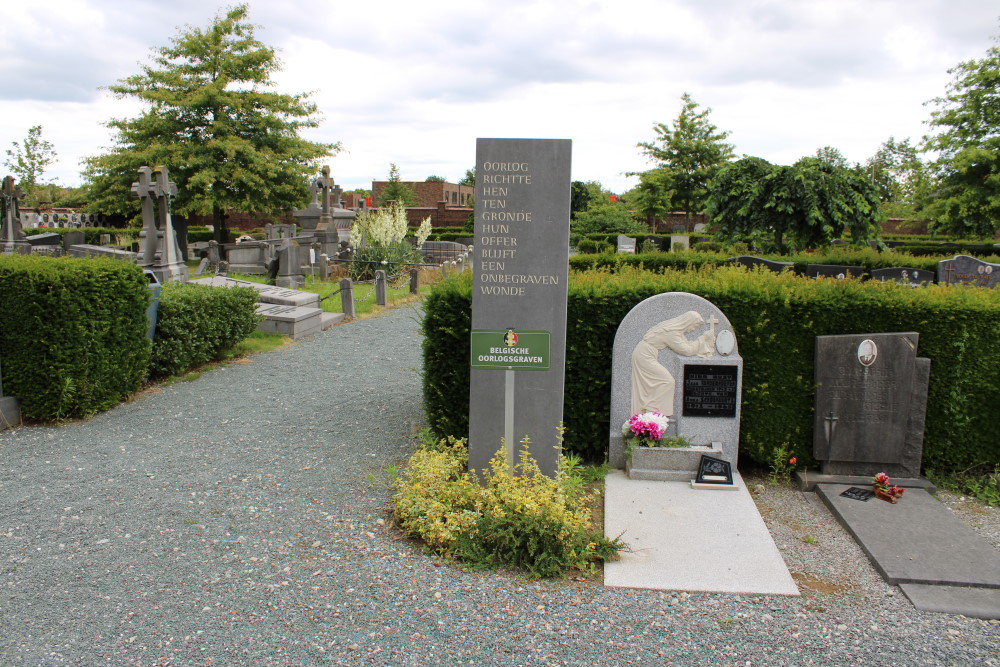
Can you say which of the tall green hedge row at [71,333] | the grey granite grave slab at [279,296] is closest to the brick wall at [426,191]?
the grey granite grave slab at [279,296]

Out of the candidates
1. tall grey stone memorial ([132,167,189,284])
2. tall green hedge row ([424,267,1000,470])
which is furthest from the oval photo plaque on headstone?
tall grey stone memorial ([132,167,189,284])

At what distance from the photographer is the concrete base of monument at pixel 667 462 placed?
18.7 feet

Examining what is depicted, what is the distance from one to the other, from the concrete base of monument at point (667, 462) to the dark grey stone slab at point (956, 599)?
5.88 feet

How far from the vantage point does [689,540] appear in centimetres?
466

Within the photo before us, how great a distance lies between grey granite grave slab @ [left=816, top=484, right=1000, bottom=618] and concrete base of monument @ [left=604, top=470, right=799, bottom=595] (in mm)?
681

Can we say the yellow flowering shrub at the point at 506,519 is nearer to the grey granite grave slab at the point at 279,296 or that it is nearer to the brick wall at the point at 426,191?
the grey granite grave slab at the point at 279,296

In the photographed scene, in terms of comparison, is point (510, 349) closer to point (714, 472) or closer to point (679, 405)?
point (679, 405)

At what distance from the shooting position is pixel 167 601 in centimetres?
371

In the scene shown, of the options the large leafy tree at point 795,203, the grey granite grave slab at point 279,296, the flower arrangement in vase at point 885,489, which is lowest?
the flower arrangement in vase at point 885,489

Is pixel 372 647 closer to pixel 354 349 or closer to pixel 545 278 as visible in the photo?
pixel 545 278

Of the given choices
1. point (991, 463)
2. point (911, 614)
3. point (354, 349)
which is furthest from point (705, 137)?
point (911, 614)

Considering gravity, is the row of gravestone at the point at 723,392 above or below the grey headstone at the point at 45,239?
below

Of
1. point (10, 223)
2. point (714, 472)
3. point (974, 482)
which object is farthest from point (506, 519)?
point (10, 223)

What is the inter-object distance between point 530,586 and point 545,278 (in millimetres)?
2084
